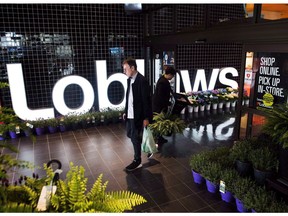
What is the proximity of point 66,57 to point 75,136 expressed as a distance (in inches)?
98.2

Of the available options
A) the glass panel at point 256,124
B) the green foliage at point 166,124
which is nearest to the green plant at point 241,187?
the glass panel at point 256,124

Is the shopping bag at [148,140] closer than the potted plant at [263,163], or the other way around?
the potted plant at [263,163]

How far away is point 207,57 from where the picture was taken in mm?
8609

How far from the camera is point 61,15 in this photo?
21.9ft

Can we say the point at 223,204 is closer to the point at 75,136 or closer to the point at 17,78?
the point at 75,136

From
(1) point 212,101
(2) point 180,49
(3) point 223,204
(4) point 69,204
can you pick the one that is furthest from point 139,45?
(4) point 69,204

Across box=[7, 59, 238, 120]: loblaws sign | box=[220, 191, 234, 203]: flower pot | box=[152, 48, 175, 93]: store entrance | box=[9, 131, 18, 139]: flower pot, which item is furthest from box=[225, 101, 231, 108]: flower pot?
box=[9, 131, 18, 139]: flower pot

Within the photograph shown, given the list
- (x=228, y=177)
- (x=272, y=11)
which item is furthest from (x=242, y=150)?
(x=272, y=11)

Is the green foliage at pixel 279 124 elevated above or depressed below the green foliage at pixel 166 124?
above

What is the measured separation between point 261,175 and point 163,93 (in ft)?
8.60

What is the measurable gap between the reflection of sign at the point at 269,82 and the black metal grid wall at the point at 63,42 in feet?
16.4

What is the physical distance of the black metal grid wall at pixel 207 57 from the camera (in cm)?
814

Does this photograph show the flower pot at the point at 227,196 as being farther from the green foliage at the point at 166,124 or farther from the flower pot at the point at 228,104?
the flower pot at the point at 228,104

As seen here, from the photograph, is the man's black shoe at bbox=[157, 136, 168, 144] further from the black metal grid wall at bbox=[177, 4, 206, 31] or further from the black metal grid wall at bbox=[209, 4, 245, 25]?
the black metal grid wall at bbox=[209, 4, 245, 25]
